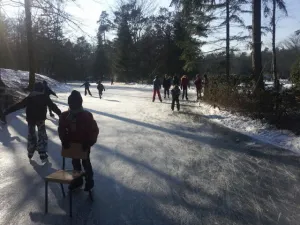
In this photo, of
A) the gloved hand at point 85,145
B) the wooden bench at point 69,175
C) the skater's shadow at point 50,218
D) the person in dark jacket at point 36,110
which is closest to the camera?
the skater's shadow at point 50,218

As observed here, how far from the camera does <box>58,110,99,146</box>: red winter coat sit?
4809 millimetres

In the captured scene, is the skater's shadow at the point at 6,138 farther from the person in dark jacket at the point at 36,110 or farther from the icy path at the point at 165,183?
the person in dark jacket at the point at 36,110

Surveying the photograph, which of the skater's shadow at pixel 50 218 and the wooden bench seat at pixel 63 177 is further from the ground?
the wooden bench seat at pixel 63 177

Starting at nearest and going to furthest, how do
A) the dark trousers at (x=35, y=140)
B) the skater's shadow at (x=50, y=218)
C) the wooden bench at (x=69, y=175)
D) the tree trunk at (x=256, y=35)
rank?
the skater's shadow at (x=50, y=218) → the wooden bench at (x=69, y=175) → the dark trousers at (x=35, y=140) → the tree trunk at (x=256, y=35)

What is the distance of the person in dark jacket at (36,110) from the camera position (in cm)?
658

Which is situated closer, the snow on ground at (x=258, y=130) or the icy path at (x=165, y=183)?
the icy path at (x=165, y=183)

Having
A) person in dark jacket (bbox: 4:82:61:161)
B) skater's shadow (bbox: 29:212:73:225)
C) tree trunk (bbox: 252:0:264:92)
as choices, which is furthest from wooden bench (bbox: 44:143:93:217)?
tree trunk (bbox: 252:0:264:92)

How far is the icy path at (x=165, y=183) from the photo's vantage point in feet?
14.3

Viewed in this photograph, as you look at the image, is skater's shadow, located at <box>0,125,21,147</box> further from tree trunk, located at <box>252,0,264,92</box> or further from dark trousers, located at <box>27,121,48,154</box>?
tree trunk, located at <box>252,0,264,92</box>

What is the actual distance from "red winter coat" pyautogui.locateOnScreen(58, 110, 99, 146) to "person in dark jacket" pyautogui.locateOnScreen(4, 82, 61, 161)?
1.60m

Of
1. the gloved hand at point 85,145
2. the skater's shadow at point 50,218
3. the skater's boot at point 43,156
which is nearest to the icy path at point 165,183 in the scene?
the skater's shadow at point 50,218

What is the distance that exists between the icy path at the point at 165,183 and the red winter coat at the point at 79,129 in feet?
3.00

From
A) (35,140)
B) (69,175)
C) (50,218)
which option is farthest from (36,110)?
(50,218)

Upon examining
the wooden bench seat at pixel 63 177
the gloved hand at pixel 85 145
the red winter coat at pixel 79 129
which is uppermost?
the red winter coat at pixel 79 129
